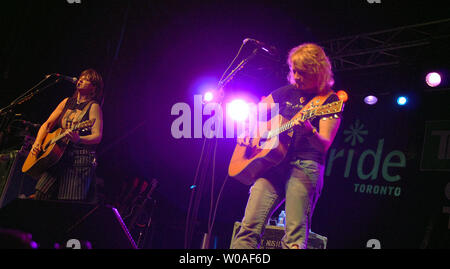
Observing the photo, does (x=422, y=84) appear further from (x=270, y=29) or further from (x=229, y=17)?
(x=229, y=17)

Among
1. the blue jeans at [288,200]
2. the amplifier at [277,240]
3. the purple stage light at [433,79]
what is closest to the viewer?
the blue jeans at [288,200]

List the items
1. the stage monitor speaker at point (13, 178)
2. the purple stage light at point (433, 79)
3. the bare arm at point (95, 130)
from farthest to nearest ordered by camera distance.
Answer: the purple stage light at point (433, 79) < the stage monitor speaker at point (13, 178) < the bare arm at point (95, 130)

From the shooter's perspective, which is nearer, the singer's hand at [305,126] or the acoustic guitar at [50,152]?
the singer's hand at [305,126]

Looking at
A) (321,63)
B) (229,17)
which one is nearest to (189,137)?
(229,17)

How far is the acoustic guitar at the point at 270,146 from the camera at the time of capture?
2.78 metres

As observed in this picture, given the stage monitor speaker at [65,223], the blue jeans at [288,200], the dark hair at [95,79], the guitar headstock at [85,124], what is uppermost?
the dark hair at [95,79]

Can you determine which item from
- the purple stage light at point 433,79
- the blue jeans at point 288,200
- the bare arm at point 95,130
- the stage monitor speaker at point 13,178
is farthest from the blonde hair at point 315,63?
the stage monitor speaker at point 13,178

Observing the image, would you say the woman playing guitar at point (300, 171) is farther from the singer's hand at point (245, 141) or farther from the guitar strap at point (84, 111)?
the guitar strap at point (84, 111)

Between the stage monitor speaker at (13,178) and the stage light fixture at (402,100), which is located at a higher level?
the stage light fixture at (402,100)

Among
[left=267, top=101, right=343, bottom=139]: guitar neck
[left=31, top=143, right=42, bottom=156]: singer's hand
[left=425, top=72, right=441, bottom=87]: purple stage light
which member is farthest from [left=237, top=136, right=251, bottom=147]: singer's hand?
[left=425, top=72, right=441, bottom=87]: purple stage light

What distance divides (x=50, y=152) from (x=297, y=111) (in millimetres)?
2567

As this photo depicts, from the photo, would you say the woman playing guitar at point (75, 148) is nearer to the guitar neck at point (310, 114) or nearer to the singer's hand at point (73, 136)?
the singer's hand at point (73, 136)

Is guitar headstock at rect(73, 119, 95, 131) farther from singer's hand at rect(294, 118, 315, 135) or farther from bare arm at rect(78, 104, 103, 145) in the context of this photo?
singer's hand at rect(294, 118, 315, 135)

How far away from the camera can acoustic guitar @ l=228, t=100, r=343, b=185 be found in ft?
9.12
